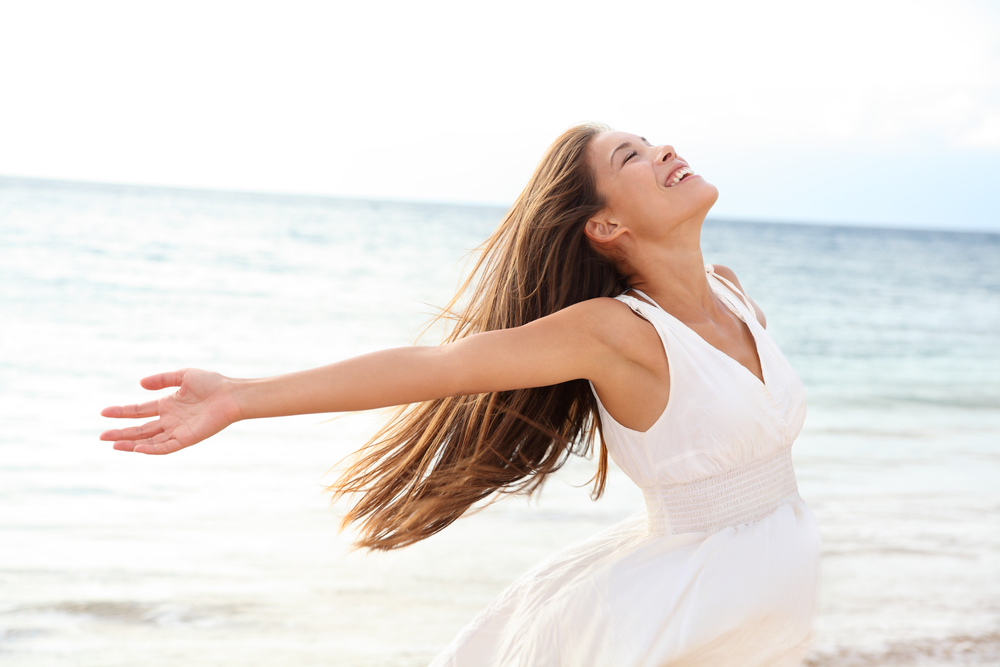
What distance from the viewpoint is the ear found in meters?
2.38

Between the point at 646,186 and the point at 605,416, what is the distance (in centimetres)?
69

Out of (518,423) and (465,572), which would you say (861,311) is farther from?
(518,423)

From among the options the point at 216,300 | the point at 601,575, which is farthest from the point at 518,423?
the point at 216,300

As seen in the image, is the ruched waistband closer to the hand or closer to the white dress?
the white dress

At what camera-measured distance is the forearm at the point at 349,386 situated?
1.85 meters

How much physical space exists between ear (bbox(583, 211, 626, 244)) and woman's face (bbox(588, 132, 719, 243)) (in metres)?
0.01

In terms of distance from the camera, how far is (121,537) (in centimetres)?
508

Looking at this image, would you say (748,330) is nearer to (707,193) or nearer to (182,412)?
(707,193)

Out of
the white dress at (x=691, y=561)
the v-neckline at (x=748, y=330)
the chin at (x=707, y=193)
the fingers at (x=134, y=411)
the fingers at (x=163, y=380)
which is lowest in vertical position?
the white dress at (x=691, y=561)

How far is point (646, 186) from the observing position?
2.33m

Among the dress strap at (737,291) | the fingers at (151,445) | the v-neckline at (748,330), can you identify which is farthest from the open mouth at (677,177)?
the fingers at (151,445)

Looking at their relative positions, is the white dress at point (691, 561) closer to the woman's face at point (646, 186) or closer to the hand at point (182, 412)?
the woman's face at point (646, 186)

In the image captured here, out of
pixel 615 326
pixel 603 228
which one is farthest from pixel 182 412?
pixel 603 228

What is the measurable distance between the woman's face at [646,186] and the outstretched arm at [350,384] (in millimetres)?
510
